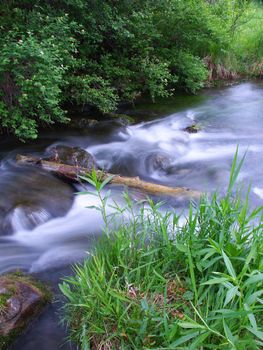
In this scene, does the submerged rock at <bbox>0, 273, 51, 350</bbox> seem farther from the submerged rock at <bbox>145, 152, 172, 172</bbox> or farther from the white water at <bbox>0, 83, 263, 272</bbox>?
the submerged rock at <bbox>145, 152, 172, 172</bbox>

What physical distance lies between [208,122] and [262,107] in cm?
182

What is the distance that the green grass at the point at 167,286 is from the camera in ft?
6.59

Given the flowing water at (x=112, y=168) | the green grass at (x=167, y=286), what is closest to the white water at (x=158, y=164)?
the flowing water at (x=112, y=168)

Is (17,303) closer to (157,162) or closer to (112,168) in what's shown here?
(112,168)

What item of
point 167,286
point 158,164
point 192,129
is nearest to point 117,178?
point 158,164

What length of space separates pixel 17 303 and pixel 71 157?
3.32 m

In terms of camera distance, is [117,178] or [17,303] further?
[117,178]

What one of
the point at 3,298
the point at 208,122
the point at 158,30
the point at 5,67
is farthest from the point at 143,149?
the point at 3,298

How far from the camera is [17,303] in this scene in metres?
2.70

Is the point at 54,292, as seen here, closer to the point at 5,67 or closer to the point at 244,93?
the point at 5,67

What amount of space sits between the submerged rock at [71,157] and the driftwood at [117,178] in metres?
0.29

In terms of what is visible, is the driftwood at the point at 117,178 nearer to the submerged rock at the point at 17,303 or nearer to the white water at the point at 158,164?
the white water at the point at 158,164

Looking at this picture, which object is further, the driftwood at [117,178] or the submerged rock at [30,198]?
the driftwood at [117,178]

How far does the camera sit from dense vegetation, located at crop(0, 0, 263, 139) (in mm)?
5547
